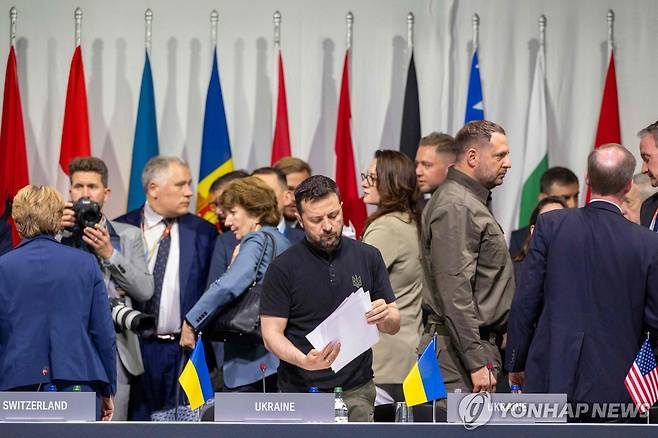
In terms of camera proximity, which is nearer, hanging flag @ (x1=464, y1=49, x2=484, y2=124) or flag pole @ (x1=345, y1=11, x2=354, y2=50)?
hanging flag @ (x1=464, y1=49, x2=484, y2=124)

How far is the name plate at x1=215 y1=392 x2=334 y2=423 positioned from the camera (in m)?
3.33

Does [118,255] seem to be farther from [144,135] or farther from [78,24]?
[78,24]

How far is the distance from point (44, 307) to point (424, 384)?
63.0 inches

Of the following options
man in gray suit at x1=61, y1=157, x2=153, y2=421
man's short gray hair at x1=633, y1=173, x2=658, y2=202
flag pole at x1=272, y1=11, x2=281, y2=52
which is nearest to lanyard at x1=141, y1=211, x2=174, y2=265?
man in gray suit at x1=61, y1=157, x2=153, y2=421

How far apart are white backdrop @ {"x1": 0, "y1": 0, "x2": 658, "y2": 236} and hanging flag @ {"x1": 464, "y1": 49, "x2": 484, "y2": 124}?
254 mm

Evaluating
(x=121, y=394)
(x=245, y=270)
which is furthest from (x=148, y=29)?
(x=245, y=270)

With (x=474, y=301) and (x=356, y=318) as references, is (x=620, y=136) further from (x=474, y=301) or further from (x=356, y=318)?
(x=356, y=318)

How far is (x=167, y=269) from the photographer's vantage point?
6008 millimetres

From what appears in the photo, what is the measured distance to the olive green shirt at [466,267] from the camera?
173 inches

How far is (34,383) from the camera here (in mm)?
4441

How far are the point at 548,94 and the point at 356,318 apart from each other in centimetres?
408

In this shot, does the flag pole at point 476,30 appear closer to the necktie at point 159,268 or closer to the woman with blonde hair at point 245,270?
the necktie at point 159,268

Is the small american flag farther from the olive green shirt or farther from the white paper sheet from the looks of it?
the white paper sheet
